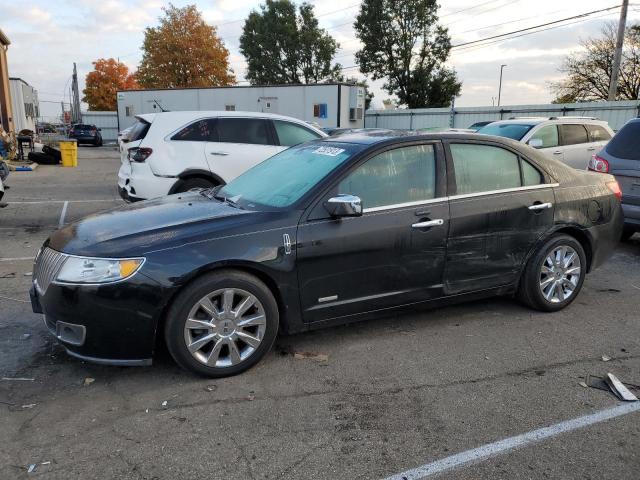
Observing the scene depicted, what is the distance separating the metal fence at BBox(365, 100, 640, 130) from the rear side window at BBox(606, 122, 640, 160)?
14203mm

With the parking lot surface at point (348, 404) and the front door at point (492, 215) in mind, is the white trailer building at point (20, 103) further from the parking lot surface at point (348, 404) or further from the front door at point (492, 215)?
the front door at point (492, 215)

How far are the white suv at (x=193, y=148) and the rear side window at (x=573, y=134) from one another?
5.74 meters

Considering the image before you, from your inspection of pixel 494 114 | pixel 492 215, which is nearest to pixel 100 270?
pixel 492 215

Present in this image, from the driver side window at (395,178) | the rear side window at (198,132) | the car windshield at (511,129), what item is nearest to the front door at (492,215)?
the driver side window at (395,178)

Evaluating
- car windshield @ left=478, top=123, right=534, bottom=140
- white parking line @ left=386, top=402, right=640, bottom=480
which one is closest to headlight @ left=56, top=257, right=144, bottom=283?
white parking line @ left=386, top=402, right=640, bottom=480

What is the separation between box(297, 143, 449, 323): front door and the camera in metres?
3.65

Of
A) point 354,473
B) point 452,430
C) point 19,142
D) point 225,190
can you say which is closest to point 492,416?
point 452,430

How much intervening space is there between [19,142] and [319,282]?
70.4 feet

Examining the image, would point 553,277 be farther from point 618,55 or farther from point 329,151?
point 618,55

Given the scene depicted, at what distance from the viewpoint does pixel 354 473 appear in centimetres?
254

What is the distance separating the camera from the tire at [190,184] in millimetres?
7635

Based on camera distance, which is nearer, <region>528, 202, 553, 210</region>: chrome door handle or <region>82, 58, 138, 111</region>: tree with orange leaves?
<region>528, 202, 553, 210</region>: chrome door handle

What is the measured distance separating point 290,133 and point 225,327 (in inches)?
221

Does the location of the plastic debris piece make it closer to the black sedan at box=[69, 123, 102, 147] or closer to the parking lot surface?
the parking lot surface
